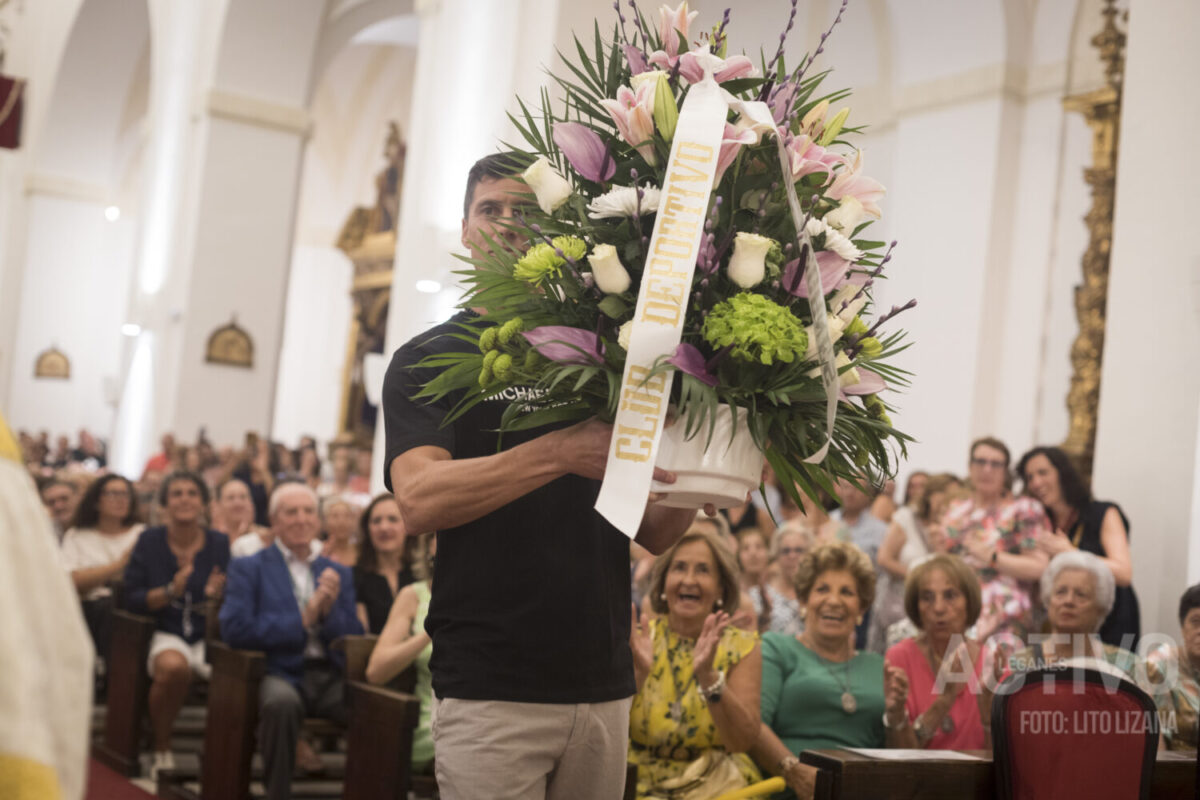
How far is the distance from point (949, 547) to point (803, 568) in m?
1.39

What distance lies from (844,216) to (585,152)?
417 millimetres

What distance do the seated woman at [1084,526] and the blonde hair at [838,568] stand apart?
0.93m

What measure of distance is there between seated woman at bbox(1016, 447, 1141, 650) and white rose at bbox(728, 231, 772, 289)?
319cm

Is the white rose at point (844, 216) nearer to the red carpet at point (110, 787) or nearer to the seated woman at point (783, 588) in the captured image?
the seated woman at point (783, 588)

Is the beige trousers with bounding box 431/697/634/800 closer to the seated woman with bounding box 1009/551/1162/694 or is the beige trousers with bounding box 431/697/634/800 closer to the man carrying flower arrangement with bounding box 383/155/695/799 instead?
the man carrying flower arrangement with bounding box 383/155/695/799

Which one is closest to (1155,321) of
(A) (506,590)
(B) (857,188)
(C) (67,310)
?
(B) (857,188)

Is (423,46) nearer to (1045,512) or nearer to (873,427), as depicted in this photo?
(1045,512)

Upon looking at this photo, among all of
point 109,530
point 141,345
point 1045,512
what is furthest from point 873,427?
point 141,345

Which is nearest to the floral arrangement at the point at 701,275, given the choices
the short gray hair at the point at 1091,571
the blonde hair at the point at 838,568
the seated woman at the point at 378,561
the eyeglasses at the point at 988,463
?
the blonde hair at the point at 838,568

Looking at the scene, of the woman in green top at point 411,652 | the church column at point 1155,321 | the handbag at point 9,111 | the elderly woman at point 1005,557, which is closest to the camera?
the woman in green top at point 411,652

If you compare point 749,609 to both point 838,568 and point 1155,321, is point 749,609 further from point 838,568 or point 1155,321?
point 1155,321

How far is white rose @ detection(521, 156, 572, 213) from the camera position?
6.37ft

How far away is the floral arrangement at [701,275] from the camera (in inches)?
72.7

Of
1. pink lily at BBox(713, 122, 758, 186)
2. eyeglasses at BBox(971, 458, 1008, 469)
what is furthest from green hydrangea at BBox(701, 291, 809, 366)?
eyeglasses at BBox(971, 458, 1008, 469)
